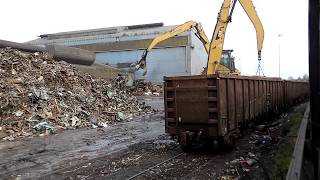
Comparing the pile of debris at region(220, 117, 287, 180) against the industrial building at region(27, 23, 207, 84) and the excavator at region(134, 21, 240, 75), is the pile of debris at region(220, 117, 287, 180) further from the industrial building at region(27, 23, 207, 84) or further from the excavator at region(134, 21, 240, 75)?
the industrial building at region(27, 23, 207, 84)

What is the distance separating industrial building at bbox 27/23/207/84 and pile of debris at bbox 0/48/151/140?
26.5 metres

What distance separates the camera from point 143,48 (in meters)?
58.2

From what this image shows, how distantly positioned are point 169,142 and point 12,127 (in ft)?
23.2

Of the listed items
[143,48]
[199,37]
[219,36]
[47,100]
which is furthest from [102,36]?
[219,36]

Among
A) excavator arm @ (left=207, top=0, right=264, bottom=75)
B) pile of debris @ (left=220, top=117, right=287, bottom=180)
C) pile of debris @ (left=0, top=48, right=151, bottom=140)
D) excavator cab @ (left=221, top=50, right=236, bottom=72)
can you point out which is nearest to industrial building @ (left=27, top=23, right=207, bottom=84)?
excavator cab @ (left=221, top=50, right=236, bottom=72)

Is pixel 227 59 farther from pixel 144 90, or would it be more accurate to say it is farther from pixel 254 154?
pixel 254 154

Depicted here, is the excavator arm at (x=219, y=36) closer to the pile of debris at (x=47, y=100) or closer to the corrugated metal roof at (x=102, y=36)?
the pile of debris at (x=47, y=100)

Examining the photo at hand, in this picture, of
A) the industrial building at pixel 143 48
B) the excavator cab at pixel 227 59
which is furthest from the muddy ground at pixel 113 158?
the industrial building at pixel 143 48

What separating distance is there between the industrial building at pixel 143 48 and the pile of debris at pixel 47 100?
26.5m

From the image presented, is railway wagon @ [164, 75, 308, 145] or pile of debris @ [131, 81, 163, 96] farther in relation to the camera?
pile of debris @ [131, 81, 163, 96]

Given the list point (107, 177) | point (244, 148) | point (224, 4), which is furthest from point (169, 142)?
point (224, 4)

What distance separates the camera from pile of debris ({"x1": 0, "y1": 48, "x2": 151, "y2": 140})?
17781mm

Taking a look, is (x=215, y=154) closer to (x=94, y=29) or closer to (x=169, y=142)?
(x=169, y=142)

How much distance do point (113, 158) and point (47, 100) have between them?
9309 millimetres
